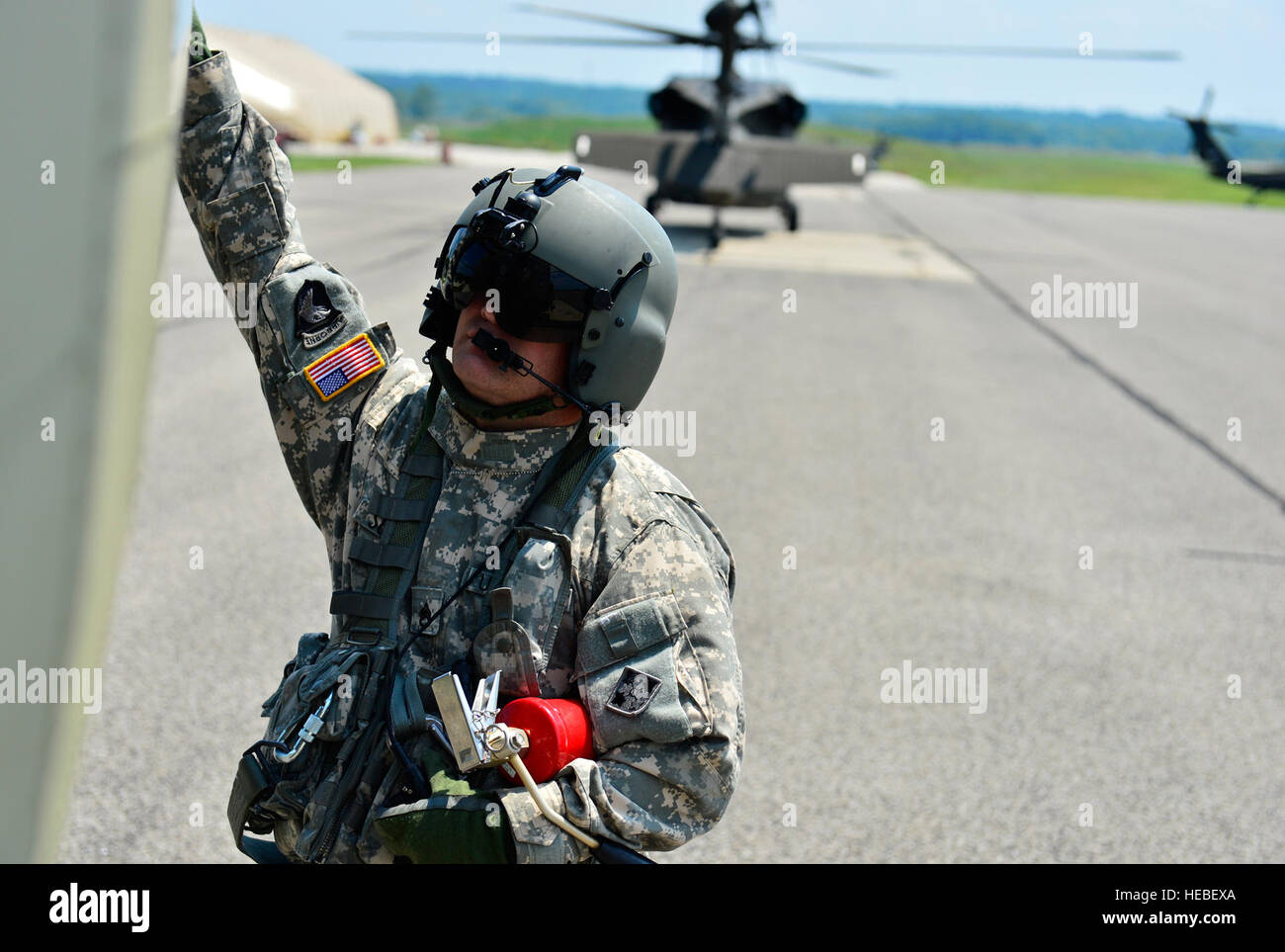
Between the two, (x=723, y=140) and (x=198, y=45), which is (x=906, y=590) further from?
(x=723, y=140)

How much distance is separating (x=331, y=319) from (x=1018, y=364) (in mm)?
12448

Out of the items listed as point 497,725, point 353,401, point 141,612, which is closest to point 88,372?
point 497,725

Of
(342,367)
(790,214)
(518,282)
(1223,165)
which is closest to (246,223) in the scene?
(342,367)

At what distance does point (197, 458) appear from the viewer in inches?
310

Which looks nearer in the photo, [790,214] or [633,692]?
[633,692]

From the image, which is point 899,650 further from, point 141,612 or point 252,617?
point 141,612

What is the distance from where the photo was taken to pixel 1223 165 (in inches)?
594

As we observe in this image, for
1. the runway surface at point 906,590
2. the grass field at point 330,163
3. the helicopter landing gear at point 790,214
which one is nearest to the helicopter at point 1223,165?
the runway surface at point 906,590

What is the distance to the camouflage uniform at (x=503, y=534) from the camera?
1.77 m

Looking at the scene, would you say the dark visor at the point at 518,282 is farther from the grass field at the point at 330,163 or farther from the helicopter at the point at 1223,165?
the grass field at the point at 330,163

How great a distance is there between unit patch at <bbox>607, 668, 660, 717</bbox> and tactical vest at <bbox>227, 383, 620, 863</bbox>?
0.51 ft

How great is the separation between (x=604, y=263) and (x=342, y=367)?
543 mm

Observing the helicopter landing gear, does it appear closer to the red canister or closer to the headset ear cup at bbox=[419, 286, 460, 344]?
the headset ear cup at bbox=[419, 286, 460, 344]

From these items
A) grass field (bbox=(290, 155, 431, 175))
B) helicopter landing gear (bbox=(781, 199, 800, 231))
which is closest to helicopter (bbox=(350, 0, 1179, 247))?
helicopter landing gear (bbox=(781, 199, 800, 231))
